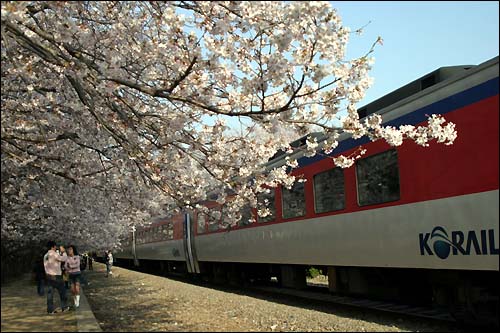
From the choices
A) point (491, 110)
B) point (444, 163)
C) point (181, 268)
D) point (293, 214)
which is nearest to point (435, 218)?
point (444, 163)

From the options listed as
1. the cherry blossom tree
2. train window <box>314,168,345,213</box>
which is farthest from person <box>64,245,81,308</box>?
train window <box>314,168,345,213</box>

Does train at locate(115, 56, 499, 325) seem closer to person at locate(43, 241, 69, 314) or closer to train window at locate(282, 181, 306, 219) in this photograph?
train window at locate(282, 181, 306, 219)

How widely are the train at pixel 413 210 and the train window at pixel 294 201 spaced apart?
26mm

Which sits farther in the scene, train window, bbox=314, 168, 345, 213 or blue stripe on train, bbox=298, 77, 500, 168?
train window, bbox=314, 168, 345, 213

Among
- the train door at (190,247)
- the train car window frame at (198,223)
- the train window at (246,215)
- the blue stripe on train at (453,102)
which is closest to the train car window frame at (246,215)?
the train window at (246,215)

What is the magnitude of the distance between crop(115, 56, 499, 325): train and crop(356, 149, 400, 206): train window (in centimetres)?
2

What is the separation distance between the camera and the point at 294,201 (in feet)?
40.4

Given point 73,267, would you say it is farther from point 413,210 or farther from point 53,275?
point 413,210

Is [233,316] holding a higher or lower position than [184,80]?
lower

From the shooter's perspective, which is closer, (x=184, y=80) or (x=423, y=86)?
(x=184, y=80)

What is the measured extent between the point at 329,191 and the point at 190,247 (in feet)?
35.7

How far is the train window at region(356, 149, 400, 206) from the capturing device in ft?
29.1

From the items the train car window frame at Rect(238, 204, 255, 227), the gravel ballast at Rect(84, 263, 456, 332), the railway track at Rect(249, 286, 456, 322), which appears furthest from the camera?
the train car window frame at Rect(238, 204, 255, 227)

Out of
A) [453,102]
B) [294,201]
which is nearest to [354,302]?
[294,201]
